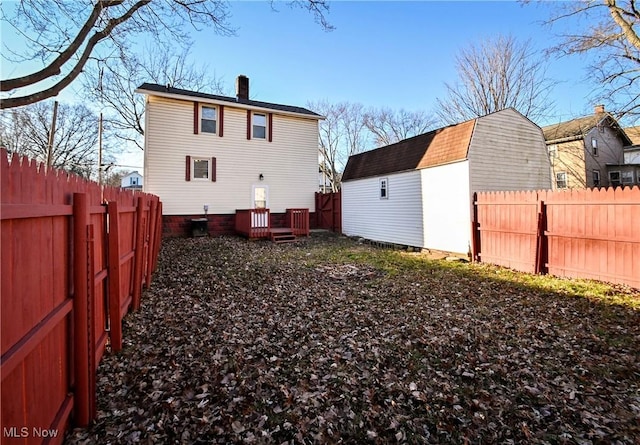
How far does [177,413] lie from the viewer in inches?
99.6

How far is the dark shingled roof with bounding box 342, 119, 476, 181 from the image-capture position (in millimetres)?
9648

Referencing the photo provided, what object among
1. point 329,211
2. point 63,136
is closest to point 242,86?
point 329,211

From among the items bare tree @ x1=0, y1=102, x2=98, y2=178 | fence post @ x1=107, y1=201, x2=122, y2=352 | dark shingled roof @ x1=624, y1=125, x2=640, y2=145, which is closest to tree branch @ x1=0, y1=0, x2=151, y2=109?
fence post @ x1=107, y1=201, x2=122, y2=352

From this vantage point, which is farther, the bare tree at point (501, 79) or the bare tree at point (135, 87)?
the bare tree at point (135, 87)

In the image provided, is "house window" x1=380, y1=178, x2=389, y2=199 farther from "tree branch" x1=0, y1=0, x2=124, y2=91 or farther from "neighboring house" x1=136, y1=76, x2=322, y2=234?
"tree branch" x1=0, y1=0, x2=124, y2=91

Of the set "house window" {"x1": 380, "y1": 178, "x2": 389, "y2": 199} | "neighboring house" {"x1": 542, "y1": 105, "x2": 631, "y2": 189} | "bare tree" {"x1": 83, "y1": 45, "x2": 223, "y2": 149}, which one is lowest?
"house window" {"x1": 380, "y1": 178, "x2": 389, "y2": 199}

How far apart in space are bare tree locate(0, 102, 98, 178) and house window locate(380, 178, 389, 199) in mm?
24781

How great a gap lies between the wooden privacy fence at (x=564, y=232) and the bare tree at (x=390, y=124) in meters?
24.0

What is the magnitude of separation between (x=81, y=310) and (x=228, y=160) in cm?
1311

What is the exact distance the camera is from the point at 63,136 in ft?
89.6

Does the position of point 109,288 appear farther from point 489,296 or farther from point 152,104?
point 152,104

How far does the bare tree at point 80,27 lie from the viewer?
7.86m

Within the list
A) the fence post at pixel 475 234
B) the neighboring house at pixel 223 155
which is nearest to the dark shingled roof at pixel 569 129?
the fence post at pixel 475 234

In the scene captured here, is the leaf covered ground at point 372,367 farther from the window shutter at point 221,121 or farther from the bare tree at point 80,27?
the window shutter at point 221,121
